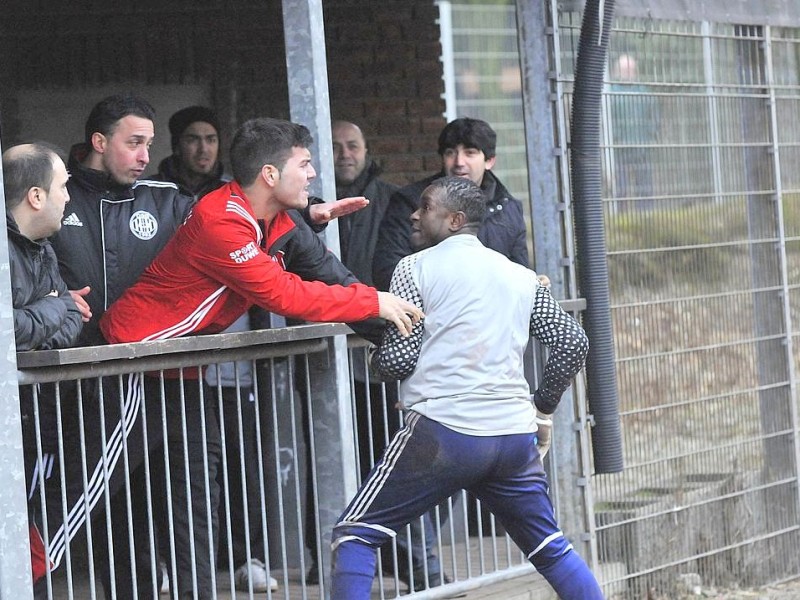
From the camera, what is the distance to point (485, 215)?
623 centimetres

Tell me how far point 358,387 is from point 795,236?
2.89 m

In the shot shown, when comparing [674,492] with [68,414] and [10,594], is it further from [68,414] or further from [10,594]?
[10,594]

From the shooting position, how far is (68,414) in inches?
214

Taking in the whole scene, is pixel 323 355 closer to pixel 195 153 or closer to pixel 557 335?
pixel 557 335

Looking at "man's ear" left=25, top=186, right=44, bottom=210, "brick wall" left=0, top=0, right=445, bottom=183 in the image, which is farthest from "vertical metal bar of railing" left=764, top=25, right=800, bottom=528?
"man's ear" left=25, top=186, right=44, bottom=210

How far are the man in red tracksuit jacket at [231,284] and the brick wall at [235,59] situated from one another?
292 cm

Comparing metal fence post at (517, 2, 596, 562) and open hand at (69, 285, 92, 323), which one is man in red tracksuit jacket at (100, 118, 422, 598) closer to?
open hand at (69, 285, 92, 323)

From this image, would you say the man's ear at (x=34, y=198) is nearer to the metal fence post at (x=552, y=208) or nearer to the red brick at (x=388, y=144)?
the metal fence post at (x=552, y=208)

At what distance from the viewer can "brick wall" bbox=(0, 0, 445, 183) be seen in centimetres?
766

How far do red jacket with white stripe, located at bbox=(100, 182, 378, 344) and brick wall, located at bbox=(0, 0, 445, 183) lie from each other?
9.58ft

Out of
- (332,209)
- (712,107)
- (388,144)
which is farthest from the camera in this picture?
(388,144)

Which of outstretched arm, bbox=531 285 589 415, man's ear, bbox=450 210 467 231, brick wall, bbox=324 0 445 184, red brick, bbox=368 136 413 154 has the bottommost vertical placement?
outstretched arm, bbox=531 285 589 415

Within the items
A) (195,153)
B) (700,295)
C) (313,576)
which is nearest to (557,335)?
(313,576)

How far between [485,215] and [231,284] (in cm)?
167
